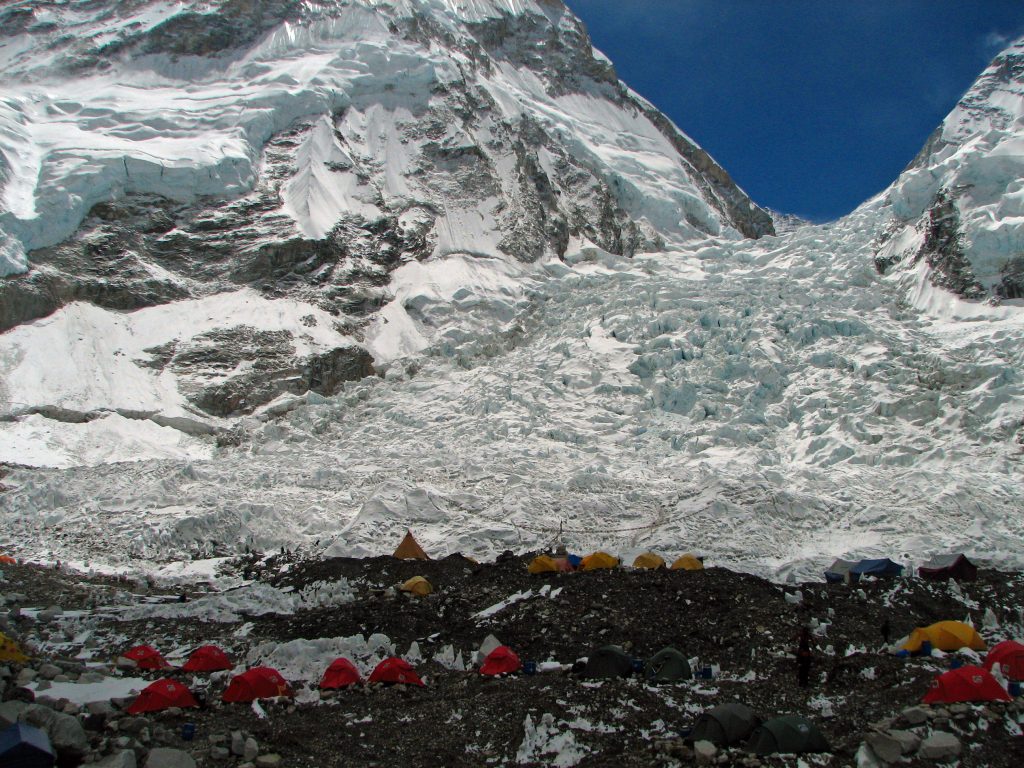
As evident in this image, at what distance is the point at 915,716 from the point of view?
11203 millimetres

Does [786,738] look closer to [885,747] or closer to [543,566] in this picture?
[885,747]

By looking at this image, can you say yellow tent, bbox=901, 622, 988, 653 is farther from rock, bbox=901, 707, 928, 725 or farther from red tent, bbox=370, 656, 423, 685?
red tent, bbox=370, 656, 423, 685

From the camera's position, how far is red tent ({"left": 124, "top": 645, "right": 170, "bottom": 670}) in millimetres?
15619

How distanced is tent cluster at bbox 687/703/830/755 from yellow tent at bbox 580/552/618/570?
10.4 metres

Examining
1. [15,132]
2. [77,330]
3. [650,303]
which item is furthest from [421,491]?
[15,132]

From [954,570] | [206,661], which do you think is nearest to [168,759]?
[206,661]

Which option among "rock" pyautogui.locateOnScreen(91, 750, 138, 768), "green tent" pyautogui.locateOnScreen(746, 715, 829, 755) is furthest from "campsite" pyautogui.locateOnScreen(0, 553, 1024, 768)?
"rock" pyautogui.locateOnScreen(91, 750, 138, 768)

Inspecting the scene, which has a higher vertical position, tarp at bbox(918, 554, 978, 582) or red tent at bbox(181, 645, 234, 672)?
tarp at bbox(918, 554, 978, 582)

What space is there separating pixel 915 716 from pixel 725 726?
2511mm

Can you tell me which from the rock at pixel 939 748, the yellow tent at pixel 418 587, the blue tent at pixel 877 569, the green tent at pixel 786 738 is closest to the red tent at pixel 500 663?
the green tent at pixel 786 738

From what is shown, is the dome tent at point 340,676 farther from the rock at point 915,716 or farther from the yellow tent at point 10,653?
the rock at point 915,716

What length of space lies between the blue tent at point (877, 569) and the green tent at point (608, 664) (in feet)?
28.2

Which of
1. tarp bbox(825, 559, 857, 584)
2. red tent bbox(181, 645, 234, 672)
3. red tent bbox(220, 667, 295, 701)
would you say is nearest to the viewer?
red tent bbox(220, 667, 295, 701)

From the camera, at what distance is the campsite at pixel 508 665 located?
11.2 metres
